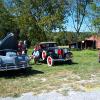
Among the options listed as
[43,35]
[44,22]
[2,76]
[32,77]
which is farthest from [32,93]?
[43,35]

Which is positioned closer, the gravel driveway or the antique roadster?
the gravel driveway

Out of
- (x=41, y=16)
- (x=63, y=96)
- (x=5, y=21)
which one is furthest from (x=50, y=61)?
(x=5, y=21)

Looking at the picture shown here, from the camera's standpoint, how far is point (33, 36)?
4797cm

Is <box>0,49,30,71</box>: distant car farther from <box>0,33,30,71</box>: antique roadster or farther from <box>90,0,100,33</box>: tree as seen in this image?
<box>90,0,100,33</box>: tree

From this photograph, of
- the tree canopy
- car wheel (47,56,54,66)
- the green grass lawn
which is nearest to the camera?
the green grass lawn

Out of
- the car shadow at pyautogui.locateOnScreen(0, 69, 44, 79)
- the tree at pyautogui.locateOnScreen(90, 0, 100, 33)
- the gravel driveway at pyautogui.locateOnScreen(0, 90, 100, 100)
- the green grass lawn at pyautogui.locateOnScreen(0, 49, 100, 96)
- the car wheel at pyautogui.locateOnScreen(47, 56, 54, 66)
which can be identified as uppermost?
the tree at pyautogui.locateOnScreen(90, 0, 100, 33)

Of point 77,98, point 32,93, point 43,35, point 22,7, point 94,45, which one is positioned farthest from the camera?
point 94,45

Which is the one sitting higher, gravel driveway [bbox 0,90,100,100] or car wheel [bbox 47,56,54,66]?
car wheel [bbox 47,56,54,66]

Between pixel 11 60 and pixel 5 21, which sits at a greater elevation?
pixel 5 21

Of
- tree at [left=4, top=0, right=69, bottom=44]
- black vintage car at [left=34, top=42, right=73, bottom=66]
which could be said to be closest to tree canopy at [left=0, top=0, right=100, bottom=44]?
tree at [left=4, top=0, right=69, bottom=44]

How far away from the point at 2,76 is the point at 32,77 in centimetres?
150

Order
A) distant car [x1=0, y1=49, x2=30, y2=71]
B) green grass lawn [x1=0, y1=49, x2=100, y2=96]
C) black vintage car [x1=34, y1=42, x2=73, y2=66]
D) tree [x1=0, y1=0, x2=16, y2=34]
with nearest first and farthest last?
green grass lawn [x1=0, y1=49, x2=100, y2=96], distant car [x1=0, y1=49, x2=30, y2=71], black vintage car [x1=34, y1=42, x2=73, y2=66], tree [x1=0, y1=0, x2=16, y2=34]

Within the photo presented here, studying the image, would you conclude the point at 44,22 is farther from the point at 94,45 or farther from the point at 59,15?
the point at 94,45

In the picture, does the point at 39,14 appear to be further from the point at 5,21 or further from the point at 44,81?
the point at 44,81
